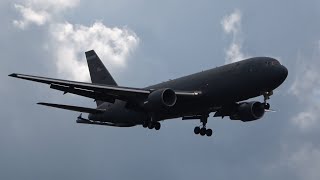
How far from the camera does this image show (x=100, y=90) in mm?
55812

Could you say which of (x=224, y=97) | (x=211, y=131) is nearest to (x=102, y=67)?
(x=211, y=131)

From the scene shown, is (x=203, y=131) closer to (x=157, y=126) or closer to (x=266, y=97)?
(x=157, y=126)

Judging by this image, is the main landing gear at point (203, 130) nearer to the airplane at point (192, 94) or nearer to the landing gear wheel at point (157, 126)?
the airplane at point (192, 94)

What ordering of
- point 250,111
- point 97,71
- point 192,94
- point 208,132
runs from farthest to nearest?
point 97,71 < point 208,132 < point 250,111 < point 192,94

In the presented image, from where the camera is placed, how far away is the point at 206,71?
56.8m

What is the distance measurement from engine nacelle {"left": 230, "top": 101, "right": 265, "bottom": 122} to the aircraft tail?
1362cm

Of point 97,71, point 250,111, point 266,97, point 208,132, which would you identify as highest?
point 97,71

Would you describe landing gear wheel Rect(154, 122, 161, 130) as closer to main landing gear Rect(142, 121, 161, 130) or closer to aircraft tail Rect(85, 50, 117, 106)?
main landing gear Rect(142, 121, 161, 130)

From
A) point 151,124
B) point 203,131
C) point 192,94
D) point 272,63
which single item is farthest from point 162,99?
point 203,131

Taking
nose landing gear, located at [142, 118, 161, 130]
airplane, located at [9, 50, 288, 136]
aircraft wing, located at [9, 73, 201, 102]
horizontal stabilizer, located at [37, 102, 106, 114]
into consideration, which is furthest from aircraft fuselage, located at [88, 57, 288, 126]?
horizontal stabilizer, located at [37, 102, 106, 114]

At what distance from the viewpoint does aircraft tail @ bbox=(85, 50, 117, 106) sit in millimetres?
68500

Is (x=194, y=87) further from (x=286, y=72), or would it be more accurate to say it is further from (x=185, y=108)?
(x=286, y=72)

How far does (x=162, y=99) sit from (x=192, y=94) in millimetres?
2575

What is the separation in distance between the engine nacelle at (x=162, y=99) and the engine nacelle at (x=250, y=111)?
8997 millimetres
